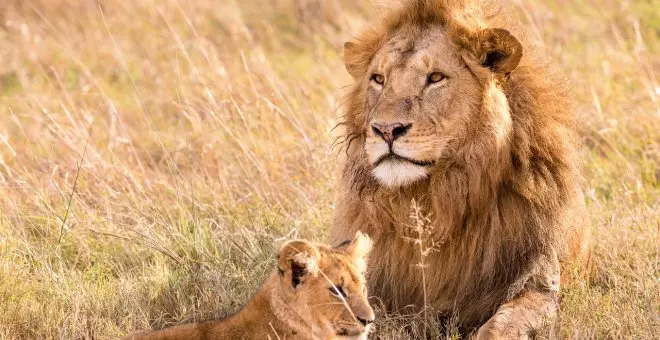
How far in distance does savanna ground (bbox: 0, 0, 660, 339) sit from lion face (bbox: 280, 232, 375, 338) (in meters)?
0.83

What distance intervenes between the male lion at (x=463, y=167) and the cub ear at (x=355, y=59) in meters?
0.04

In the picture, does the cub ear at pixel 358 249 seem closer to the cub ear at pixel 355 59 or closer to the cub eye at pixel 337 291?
the cub eye at pixel 337 291

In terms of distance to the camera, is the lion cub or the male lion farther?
the male lion

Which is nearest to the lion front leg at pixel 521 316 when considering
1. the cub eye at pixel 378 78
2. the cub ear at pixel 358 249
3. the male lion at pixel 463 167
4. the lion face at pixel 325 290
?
the male lion at pixel 463 167

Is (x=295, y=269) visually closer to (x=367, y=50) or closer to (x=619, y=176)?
(x=367, y=50)

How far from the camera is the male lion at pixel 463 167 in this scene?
14.5 ft

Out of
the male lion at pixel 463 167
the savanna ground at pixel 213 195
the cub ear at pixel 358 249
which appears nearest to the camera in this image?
the cub ear at pixel 358 249

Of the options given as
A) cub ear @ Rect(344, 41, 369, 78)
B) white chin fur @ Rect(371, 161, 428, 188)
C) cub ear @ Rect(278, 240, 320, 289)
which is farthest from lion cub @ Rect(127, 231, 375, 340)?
cub ear @ Rect(344, 41, 369, 78)

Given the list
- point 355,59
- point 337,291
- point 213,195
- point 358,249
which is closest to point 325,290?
point 337,291

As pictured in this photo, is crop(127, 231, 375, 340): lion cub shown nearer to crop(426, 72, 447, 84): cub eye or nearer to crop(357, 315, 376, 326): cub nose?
crop(357, 315, 376, 326): cub nose

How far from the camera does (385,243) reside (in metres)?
4.77

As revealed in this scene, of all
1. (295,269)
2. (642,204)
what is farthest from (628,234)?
(295,269)

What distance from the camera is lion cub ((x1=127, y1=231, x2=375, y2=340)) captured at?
3.59 metres

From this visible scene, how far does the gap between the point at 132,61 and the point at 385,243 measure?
22.2 ft
